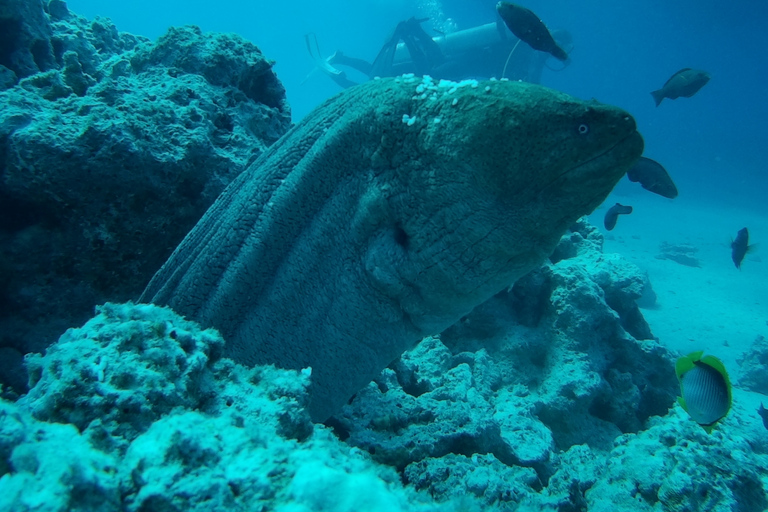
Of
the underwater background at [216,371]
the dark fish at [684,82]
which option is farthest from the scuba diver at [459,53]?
the underwater background at [216,371]

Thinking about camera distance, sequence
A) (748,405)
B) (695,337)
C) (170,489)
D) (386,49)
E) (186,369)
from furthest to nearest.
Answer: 1. (386,49)
2. (695,337)
3. (748,405)
4. (186,369)
5. (170,489)

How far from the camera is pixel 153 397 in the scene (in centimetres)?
123

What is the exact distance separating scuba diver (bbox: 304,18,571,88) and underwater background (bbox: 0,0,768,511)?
16887 mm

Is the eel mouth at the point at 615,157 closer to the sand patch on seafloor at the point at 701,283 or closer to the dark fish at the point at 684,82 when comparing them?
the dark fish at the point at 684,82

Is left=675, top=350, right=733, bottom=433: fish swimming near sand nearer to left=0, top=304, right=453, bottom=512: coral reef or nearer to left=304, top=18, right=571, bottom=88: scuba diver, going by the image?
left=0, top=304, right=453, bottom=512: coral reef

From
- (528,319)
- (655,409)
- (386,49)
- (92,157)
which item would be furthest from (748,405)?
(386,49)

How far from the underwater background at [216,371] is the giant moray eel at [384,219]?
0.39m

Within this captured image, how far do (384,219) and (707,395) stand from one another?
2.71m

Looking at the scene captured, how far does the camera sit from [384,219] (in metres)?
1.99

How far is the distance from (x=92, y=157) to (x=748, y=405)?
30.2 feet

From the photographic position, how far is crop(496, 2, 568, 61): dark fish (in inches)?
A: 238

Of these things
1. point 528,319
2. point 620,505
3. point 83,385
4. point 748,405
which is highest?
point 748,405

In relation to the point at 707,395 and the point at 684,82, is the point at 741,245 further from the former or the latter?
the point at 707,395

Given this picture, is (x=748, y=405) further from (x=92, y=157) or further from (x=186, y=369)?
(x=92, y=157)
